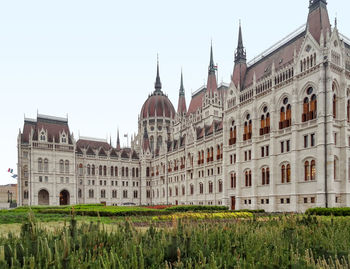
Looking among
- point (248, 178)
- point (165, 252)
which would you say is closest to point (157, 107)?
point (248, 178)

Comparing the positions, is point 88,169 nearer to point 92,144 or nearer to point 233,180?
point 92,144

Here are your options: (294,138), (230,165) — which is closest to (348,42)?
(294,138)

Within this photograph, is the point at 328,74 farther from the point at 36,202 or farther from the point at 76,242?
the point at 36,202

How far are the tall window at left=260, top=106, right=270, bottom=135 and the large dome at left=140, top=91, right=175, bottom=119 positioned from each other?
5038cm

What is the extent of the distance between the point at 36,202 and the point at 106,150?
22680 mm

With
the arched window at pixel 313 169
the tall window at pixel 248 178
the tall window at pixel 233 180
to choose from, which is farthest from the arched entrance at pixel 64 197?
the arched window at pixel 313 169

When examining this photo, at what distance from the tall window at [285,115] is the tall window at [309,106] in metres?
1.83

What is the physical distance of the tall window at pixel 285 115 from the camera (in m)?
32.4

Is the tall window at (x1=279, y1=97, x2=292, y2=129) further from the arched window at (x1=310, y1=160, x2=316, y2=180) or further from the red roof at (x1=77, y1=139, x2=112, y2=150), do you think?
the red roof at (x1=77, y1=139, x2=112, y2=150)

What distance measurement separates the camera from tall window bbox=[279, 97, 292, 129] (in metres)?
32.4

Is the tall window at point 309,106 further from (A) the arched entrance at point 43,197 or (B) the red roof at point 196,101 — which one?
(A) the arched entrance at point 43,197

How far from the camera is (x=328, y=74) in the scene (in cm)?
2822

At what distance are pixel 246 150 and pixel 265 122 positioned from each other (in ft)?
16.9

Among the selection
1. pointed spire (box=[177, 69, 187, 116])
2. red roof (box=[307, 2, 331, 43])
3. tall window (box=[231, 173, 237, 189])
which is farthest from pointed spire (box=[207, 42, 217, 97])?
red roof (box=[307, 2, 331, 43])
